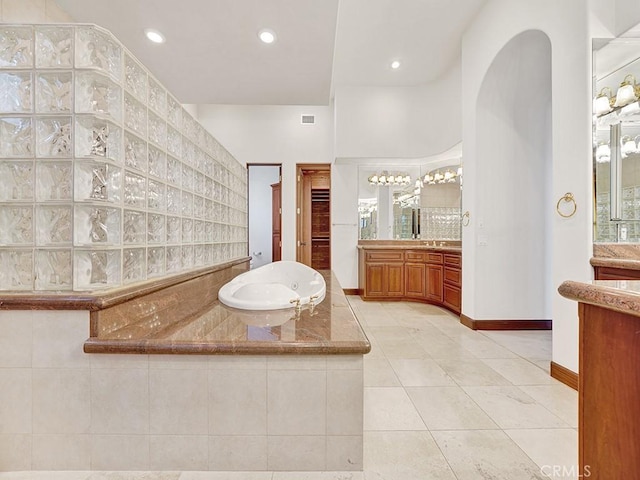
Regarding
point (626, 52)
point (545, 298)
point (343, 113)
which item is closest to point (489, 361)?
point (545, 298)

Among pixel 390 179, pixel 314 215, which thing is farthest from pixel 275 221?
pixel 390 179

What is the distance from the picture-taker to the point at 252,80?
294 cm

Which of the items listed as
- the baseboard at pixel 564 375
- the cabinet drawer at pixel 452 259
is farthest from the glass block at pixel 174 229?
the cabinet drawer at pixel 452 259

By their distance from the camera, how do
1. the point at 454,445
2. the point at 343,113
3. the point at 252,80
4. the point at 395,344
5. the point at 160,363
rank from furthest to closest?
the point at 343,113 < the point at 252,80 < the point at 395,344 < the point at 454,445 < the point at 160,363

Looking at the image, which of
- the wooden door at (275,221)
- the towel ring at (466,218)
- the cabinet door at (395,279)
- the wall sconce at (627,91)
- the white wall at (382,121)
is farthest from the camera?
the wooden door at (275,221)

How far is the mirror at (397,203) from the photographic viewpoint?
16.4ft

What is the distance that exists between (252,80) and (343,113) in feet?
6.88

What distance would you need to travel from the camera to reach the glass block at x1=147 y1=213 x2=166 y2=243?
1591mm

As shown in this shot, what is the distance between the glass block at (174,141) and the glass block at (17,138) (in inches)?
24.0

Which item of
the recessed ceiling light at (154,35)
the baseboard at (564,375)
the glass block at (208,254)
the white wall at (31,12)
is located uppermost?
the recessed ceiling light at (154,35)

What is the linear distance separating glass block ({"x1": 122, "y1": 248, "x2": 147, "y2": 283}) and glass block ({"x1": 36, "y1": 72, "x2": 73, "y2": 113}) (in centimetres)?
65

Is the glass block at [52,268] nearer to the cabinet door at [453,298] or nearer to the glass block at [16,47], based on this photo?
the glass block at [16,47]

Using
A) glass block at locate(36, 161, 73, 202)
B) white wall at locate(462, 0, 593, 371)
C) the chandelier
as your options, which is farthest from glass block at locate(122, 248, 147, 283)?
the chandelier

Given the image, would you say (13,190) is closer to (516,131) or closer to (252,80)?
(252,80)
